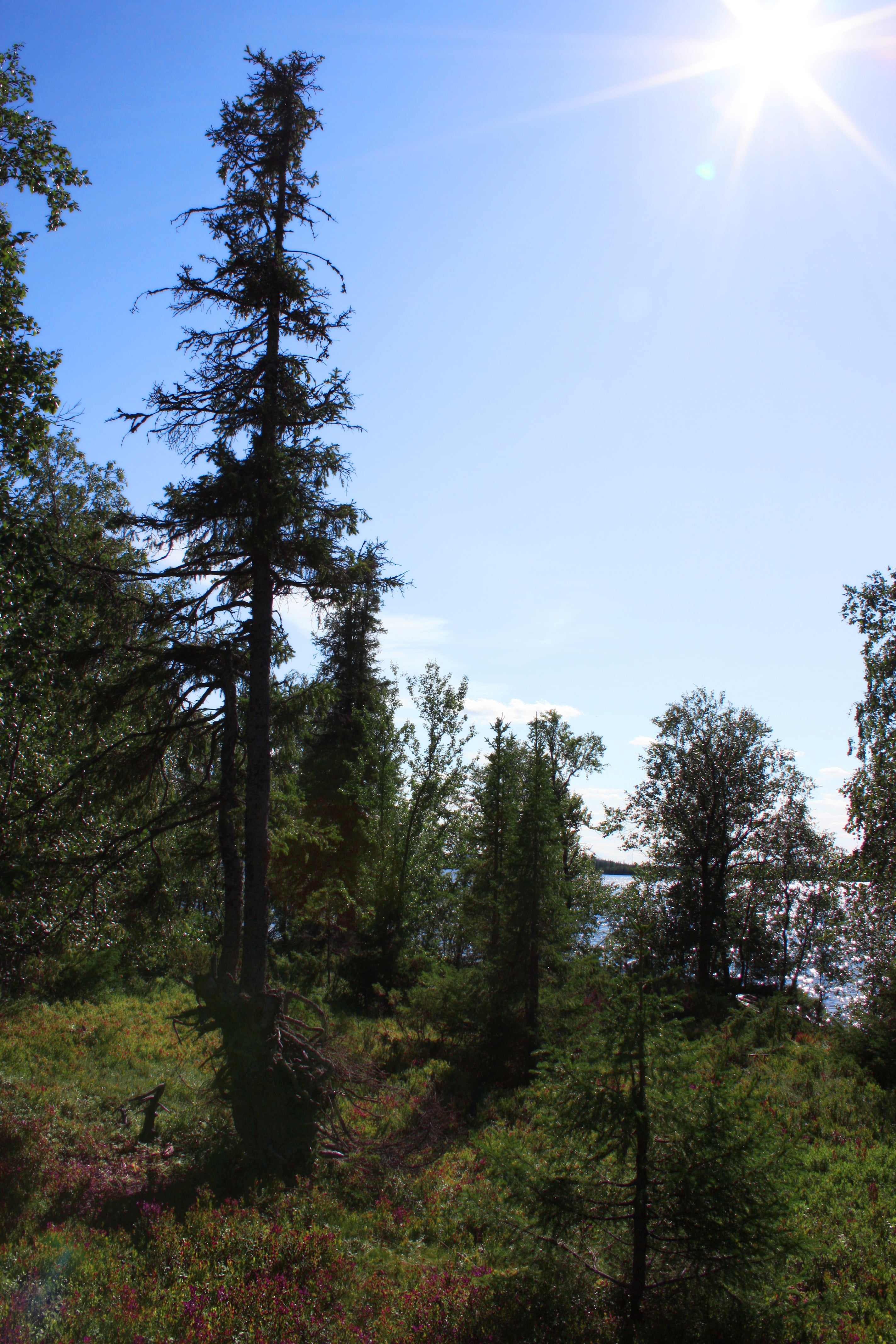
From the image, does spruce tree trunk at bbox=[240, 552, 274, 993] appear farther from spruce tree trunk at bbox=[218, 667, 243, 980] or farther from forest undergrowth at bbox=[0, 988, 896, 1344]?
forest undergrowth at bbox=[0, 988, 896, 1344]

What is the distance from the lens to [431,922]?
104 feet

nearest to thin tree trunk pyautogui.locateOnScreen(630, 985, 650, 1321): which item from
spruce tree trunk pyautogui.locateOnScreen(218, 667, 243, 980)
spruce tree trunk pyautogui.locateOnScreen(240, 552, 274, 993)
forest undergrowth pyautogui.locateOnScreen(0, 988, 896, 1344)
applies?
forest undergrowth pyautogui.locateOnScreen(0, 988, 896, 1344)

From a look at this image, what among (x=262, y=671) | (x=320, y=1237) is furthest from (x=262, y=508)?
(x=320, y=1237)

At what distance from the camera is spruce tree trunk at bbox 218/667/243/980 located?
11.0 m

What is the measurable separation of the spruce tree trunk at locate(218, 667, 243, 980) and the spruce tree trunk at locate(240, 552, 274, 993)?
311 millimetres

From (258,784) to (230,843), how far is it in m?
1.22

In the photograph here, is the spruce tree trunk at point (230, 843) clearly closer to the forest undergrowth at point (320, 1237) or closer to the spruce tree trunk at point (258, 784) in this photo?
the spruce tree trunk at point (258, 784)

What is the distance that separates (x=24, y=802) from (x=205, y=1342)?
7.98 m

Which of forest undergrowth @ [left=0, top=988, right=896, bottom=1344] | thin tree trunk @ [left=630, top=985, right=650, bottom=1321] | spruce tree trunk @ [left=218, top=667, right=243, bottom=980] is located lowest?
forest undergrowth @ [left=0, top=988, right=896, bottom=1344]

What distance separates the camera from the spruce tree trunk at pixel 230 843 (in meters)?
11.0

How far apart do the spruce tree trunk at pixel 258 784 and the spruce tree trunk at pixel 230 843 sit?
12.2 inches

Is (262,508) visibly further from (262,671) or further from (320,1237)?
(320,1237)

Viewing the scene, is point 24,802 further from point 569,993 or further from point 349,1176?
point 569,993

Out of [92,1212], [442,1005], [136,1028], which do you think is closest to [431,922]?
[442,1005]
